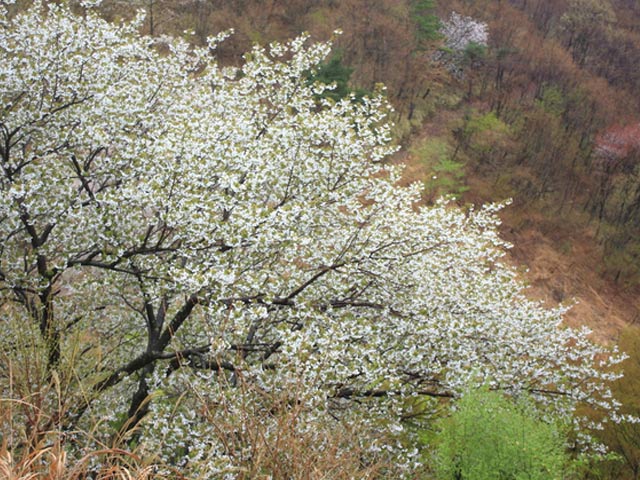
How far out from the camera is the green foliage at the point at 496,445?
7586 millimetres

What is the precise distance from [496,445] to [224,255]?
4.92 metres

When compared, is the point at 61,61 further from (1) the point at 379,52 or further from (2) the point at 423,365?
(1) the point at 379,52

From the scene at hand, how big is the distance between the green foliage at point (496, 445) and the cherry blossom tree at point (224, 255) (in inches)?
17.7

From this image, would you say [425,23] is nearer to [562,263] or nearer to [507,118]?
[507,118]

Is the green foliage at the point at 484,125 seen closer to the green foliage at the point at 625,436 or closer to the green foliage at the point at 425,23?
the green foliage at the point at 425,23

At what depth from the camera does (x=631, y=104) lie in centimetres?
3869

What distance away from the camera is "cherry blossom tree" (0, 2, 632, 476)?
6785 mm

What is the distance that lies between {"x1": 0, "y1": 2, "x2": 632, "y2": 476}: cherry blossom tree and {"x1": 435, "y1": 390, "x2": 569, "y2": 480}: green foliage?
0.45 m

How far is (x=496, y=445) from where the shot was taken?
778 cm

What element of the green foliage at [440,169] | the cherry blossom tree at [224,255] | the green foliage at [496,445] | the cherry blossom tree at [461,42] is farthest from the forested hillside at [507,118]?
the green foliage at [496,445]

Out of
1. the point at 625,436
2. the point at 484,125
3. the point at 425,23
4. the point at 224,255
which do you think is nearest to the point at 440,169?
the point at 484,125

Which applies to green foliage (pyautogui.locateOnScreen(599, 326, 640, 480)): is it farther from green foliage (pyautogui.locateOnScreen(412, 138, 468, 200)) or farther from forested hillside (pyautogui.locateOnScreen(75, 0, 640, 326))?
green foliage (pyautogui.locateOnScreen(412, 138, 468, 200))

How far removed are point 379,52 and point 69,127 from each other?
29868 mm

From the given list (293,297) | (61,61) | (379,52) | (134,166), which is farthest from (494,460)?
(379,52)
